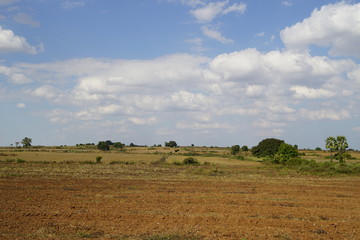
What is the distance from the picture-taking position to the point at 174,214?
15555mm

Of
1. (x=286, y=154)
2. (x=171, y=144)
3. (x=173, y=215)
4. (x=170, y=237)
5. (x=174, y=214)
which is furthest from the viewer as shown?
(x=171, y=144)

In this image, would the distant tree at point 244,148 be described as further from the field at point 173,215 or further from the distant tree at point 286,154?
the field at point 173,215

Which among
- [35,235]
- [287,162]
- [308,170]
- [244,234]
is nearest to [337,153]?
[287,162]

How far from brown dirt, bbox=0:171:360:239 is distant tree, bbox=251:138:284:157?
64.3m

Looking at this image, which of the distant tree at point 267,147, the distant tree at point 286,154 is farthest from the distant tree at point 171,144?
the distant tree at point 286,154

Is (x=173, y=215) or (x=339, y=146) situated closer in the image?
(x=173, y=215)

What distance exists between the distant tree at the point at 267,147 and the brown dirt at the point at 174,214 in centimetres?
6434

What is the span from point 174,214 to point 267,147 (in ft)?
252

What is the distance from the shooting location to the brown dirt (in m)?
12.4

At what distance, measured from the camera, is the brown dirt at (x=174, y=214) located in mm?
12375

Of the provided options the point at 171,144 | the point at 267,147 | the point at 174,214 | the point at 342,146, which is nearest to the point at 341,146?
the point at 342,146

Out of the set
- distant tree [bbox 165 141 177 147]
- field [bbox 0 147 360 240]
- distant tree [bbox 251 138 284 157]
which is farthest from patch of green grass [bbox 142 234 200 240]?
distant tree [bbox 165 141 177 147]

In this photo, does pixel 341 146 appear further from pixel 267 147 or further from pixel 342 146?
pixel 267 147

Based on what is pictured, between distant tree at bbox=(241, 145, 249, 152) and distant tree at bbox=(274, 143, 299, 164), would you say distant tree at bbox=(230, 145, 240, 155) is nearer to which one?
distant tree at bbox=(241, 145, 249, 152)
